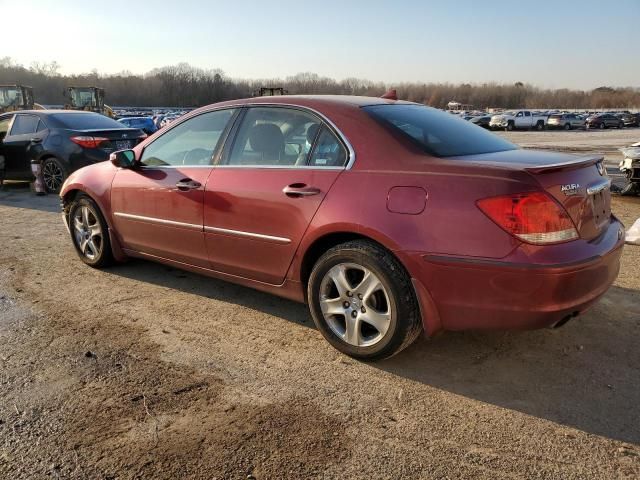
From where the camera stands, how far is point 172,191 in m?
4.21

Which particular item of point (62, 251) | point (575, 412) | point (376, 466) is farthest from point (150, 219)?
point (575, 412)

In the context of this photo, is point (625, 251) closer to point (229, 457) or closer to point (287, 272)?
point (287, 272)

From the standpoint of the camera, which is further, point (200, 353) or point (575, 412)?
point (200, 353)

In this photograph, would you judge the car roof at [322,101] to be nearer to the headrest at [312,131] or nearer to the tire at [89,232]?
the headrest at [312,131]

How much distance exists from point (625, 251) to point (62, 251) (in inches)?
241

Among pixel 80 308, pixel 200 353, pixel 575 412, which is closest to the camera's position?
pixel 575 412

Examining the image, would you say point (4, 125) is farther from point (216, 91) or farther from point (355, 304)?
point (216, 91)

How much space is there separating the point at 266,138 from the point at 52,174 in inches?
295

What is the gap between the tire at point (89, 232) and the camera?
5001mm

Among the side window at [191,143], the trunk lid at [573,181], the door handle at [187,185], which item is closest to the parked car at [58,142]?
the side window at [191,143]

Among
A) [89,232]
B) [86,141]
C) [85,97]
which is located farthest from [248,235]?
[85,97]

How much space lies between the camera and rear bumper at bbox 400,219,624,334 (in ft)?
8.77

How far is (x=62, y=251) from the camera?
19.5 feet

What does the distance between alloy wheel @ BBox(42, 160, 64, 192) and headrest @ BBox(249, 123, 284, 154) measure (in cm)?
710
